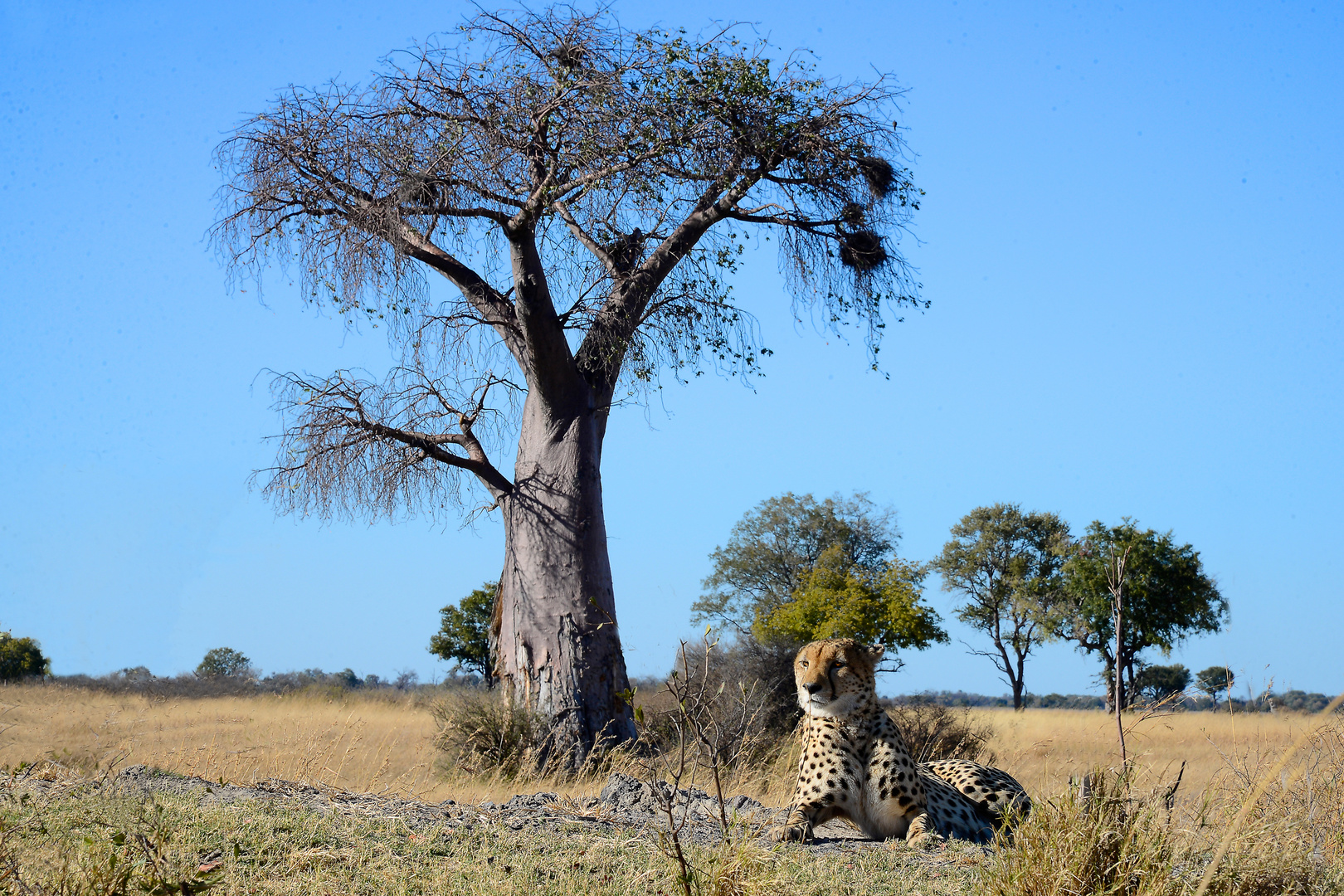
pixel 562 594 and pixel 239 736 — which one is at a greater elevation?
pixel 562 594

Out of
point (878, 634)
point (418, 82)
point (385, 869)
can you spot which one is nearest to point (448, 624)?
point (878, 634)

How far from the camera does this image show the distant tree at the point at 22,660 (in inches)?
1133

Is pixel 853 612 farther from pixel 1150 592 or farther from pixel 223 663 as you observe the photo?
pixel 223 663

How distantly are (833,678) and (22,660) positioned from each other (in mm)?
32030

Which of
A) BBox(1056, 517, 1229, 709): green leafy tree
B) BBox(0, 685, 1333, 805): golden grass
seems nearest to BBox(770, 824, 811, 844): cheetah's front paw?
BBox(0, 685, 1333, 805): golden grass

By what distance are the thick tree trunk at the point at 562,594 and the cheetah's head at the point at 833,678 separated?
4.62 metres

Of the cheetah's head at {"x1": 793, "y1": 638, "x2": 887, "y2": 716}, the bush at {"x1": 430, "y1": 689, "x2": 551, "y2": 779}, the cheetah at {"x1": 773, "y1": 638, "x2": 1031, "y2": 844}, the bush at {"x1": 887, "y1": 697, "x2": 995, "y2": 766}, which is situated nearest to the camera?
the cheetah at {"x1": 773, "y1": 638, "x2": 1031, "y2": 844}

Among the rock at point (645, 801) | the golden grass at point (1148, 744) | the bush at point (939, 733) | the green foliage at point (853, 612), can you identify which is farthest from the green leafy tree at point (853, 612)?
the rock at point (645, 801)

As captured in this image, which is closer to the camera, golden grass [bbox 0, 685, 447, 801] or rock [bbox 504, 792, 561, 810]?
rock [bbox 504, 792, 561, 810]

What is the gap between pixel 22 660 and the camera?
2980cm

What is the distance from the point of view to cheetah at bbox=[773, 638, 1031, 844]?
4898 millimetres

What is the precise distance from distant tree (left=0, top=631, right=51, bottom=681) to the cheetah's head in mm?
28777

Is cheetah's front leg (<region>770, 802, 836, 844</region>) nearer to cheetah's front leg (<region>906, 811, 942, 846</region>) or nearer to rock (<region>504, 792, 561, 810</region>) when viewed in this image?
cheetah's front leg (<region>906, 811, 942, 846</region>)

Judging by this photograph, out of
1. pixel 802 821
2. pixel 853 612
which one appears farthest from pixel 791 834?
pixel 853 612
